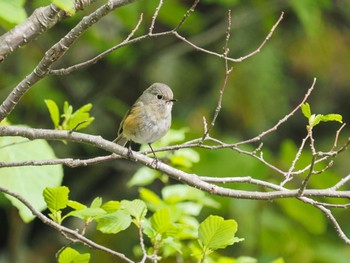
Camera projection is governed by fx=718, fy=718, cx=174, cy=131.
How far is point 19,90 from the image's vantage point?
7.77 feet

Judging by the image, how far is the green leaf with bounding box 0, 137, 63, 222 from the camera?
2.99 meters

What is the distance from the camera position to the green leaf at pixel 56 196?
2426 mm

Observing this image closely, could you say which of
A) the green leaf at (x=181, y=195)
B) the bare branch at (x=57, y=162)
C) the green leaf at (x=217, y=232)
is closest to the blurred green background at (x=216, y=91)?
the green leaf at (x=181, y=195)

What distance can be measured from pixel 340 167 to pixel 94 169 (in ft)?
7.25

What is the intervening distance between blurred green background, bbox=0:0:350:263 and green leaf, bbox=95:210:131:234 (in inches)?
82.4

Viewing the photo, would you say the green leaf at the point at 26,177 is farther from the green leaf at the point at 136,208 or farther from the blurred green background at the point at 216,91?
the blurred green background at the point at 216,91


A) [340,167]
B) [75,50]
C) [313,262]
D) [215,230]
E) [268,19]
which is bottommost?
[313,262]

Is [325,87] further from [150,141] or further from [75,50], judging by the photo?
[150,141]

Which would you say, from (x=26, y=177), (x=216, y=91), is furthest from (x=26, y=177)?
(x=216, y=91)

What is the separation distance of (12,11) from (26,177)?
0.73m

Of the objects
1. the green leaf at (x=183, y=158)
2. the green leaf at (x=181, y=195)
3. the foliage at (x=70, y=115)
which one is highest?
the foliage at (x=70, y=115)

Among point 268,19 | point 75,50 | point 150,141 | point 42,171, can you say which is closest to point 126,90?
point 75,50

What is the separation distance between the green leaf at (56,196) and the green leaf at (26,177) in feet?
1.67

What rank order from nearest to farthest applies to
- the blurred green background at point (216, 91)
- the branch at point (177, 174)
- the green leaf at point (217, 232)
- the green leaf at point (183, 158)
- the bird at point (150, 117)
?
the branch at point (177, 174)
the green leaf at point (217, 232)
the green leaf at point (183, 158)
the bird at point (150, 117)
the blurred green background at point (216, 91)
